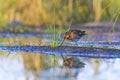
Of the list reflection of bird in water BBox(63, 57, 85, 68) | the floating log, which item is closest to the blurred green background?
the floating log

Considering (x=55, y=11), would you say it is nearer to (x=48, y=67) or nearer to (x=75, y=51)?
(x=75, y=51)

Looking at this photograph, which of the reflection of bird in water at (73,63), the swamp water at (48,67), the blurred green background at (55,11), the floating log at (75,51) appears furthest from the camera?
the blurred green background at (55,11)

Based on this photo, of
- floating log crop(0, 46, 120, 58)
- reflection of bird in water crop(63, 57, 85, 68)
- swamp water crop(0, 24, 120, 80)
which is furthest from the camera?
floating log crop(0, 46, 120, 58)

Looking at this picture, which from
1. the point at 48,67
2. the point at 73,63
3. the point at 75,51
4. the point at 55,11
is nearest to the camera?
the point at 48,67

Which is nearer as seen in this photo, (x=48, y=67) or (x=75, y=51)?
(x=48, y=67)

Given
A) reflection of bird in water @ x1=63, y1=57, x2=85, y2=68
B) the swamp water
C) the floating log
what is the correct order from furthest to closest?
the floating log < reflection of bird in water @ x1=63, y1=57, x2=85, y2=68 < the swamp water

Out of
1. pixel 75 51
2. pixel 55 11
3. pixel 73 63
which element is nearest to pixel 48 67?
pixel 73 63

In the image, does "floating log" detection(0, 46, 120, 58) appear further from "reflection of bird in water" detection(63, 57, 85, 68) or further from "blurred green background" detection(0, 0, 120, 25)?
"blurred green background" detection(0, 0, 120, 25)

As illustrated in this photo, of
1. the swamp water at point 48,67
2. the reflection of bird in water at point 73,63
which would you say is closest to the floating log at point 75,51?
the swamp water at point 48,67

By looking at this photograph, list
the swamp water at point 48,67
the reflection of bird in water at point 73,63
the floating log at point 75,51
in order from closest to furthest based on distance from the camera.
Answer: the swamp water at point 48,67
the reflection of bird in water at point 73,63
the floating log at point 75,51

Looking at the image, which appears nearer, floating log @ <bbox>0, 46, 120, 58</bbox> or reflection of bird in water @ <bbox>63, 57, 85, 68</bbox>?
reflection of bird in water @ <bbox>63, 57, 85, 68</bbox>

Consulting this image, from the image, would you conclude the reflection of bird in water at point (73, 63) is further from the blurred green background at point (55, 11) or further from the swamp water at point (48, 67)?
the blurred green background at point (55, 11)

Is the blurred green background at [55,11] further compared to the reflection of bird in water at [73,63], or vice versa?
the blurred green background at [55,11]

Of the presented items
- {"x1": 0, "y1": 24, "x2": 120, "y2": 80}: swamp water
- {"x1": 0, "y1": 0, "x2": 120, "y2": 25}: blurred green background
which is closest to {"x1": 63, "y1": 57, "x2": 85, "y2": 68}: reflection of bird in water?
{"x1": 0, "y1": 24, "x2": 120, "y2": 80}: swamp water
